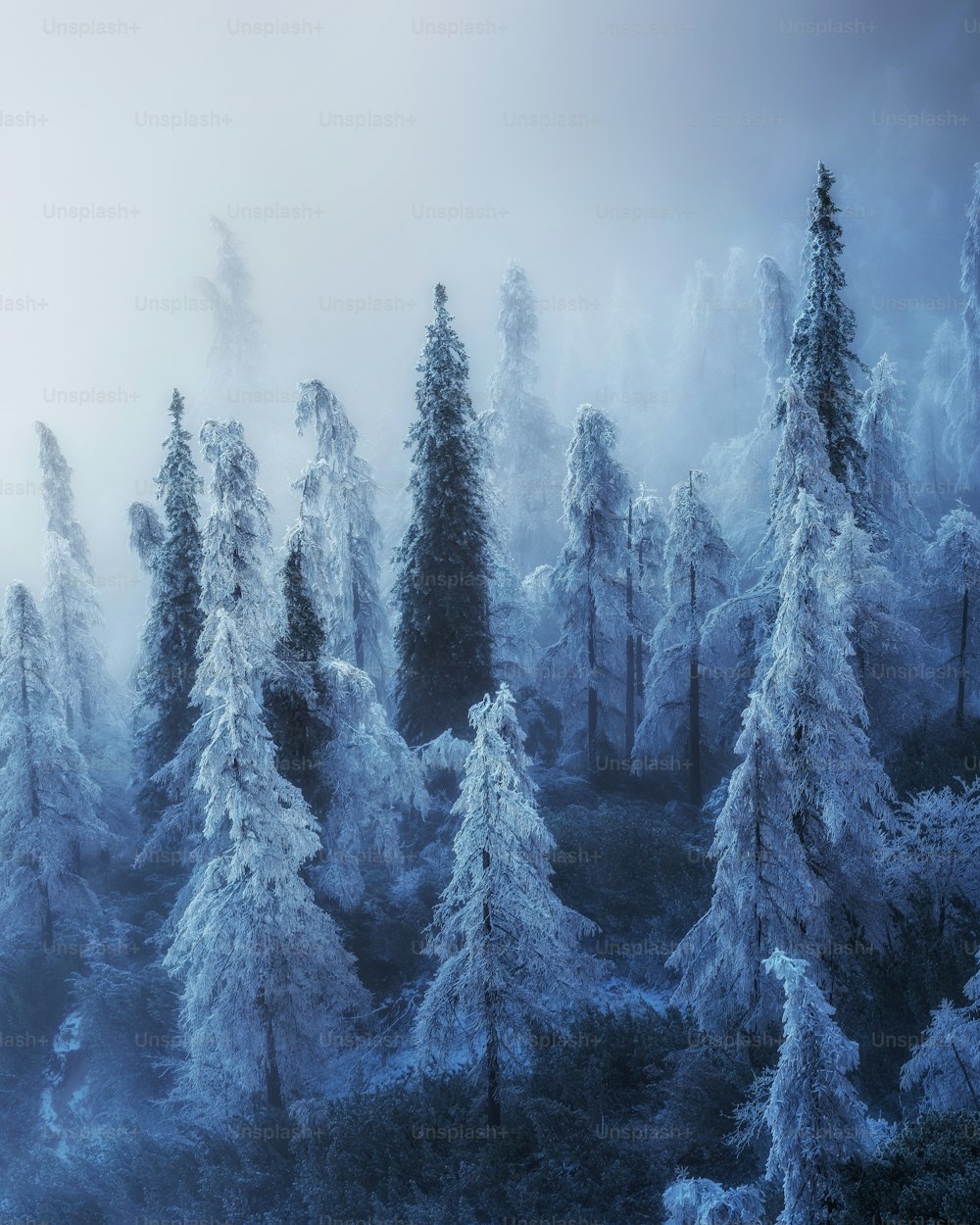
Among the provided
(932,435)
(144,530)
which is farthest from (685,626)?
(932,435)

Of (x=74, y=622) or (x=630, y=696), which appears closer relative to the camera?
(x=630, y=696)

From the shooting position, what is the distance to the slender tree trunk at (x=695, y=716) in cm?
2478

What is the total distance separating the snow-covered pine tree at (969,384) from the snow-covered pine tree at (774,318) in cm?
901

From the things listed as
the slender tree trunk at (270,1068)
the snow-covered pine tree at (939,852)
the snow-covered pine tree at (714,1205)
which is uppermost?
the snow-covered pine tree at (939,852)

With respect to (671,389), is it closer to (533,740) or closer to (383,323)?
(533,740)

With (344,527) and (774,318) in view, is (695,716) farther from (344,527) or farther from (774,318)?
(774,318)

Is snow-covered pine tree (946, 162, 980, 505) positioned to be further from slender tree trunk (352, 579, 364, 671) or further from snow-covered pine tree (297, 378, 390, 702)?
slender tree trunk (352, 579, 364, 671)

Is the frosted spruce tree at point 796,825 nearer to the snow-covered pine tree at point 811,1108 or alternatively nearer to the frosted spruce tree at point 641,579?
the snow-covered pine tree at point 811,1108

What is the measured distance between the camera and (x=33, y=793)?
22.4m

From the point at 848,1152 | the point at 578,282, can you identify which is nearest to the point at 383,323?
the point at 578,282

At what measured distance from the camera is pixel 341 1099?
16609mm

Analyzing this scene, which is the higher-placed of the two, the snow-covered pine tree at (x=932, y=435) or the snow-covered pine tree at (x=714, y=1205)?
the snow-covered pine tree at (x=932, y=435)

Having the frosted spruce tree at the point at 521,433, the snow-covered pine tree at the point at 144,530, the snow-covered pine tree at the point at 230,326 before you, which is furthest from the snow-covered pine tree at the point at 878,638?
the snow-covered pine tree at the point at 230,326

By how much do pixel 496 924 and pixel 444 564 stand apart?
11.6 metres
